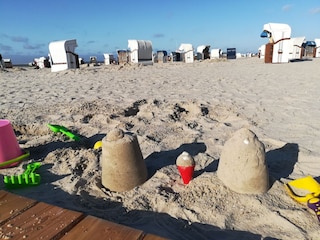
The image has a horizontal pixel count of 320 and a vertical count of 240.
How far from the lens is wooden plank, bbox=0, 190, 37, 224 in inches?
56.0

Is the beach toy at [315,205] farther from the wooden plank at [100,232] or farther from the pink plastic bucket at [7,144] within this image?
the pink plastic bucket at [7,144]

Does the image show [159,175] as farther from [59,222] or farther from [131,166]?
[59,222]

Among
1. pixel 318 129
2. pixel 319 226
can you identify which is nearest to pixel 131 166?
pixel 319 226

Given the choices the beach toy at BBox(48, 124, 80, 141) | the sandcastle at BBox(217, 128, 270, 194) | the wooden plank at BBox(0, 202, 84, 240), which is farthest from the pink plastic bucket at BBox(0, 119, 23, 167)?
the sandcastle at BBox(217, 128, 270, 194)

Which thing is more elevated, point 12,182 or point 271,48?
point 271,48

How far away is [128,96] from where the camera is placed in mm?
5441

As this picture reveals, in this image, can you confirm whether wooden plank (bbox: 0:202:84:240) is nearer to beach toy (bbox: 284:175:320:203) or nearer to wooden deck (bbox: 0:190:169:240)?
wooden deck (bbox: 0:190:169:240)

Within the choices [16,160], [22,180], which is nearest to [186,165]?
[22,180]

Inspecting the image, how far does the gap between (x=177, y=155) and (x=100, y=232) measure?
1.46 m

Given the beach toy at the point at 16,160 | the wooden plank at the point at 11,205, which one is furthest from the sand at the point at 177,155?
the wooden plank at the point at 11,205

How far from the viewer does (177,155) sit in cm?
262

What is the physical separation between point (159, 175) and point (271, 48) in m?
15.5

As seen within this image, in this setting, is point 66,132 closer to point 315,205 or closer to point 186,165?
point 186,165

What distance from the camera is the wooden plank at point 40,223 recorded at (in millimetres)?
1268
